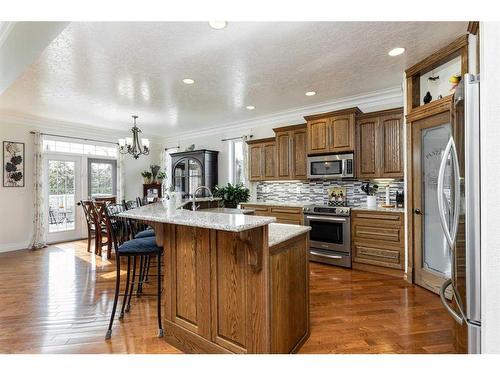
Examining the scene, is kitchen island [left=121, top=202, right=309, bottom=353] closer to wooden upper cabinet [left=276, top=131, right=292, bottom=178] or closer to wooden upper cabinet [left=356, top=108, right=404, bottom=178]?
wooden upper cabinet [left=356, top=108, right=404, bottom=178]

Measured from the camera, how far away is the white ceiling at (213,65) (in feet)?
8.00

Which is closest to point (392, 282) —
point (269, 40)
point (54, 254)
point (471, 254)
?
point (471, 254)

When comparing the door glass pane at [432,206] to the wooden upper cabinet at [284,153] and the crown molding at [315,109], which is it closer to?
the crown molding at [315,109]

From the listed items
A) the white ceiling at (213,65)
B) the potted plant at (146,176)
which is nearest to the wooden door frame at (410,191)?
the white ceiling at (213,65)

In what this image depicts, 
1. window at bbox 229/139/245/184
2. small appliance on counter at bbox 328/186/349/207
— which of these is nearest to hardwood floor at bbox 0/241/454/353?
Answer: small appliance on counter at bbox 328/186/349/207

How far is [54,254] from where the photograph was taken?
482 centimetres

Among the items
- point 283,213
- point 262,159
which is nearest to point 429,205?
point 283,213

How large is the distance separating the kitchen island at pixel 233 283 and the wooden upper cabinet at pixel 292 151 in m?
2.75

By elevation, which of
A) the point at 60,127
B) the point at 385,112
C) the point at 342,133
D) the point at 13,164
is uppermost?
the point at 60,127

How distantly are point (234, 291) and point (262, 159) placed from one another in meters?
3.80

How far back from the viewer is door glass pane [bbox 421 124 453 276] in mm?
2949

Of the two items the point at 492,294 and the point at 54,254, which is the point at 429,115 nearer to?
the point at 492,294

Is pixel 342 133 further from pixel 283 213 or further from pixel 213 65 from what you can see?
pixel 213 65

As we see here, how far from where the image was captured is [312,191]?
493 centimetres
